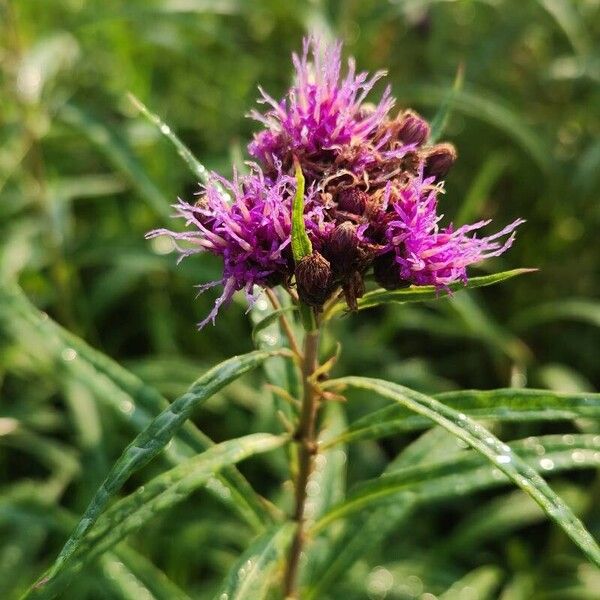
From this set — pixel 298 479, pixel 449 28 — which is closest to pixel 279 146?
pixel 298 479

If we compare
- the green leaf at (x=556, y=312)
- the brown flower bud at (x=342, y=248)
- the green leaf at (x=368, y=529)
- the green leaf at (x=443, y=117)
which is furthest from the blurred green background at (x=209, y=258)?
the brown flower bud at (x=342, y=248)

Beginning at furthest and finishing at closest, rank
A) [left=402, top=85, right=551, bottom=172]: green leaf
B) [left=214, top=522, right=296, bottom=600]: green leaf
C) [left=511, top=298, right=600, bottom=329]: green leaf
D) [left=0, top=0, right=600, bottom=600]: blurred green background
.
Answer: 1. [left=511, top=298, right=600, bottom=329]: green leaf
2. [left=402, top=85, right=551, bottom=172]: green leaf
3. [left=0, top=0, right=600, bottom=600]: blurred green background
4. [left=214, top=522, right=296, bottom=600]: green leaf

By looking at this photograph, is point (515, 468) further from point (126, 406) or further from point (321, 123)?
point (126, 406)

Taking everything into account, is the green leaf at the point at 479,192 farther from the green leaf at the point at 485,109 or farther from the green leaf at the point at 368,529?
the green leaf at the point at 368,529

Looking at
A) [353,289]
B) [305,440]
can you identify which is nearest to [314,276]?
[353,289]

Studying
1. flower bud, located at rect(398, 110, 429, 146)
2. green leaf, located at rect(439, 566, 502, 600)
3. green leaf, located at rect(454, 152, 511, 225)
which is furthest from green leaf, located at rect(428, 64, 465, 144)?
green leaf, located at rect(439, 566, 502, 600)

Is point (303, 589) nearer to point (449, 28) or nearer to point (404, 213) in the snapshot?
point (404, 213)

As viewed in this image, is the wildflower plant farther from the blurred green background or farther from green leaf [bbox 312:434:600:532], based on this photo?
the blurred green background
